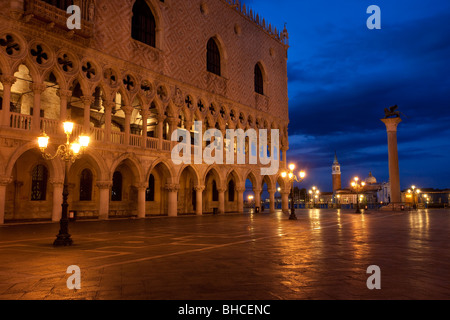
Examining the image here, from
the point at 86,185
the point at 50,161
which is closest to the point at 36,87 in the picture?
the point at 50,161

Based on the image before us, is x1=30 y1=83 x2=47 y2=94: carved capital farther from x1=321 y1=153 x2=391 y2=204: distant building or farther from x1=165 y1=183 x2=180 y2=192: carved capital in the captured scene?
x1=321 y1=153 x2=391 y2=204: distant building

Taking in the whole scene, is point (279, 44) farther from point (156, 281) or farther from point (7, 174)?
point (156, 281)

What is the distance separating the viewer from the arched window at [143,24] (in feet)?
75.0

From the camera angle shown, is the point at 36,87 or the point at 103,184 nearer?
the point at 36,87

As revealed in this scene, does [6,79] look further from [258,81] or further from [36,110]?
A: [258,81]

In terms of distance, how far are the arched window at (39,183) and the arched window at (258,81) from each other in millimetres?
20259

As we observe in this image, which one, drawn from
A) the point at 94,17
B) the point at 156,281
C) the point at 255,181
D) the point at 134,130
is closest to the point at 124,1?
the point at 94,17

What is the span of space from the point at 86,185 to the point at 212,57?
1413 cm

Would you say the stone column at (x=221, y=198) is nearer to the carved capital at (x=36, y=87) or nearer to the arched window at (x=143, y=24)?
the arched window at (x=143, y=24)

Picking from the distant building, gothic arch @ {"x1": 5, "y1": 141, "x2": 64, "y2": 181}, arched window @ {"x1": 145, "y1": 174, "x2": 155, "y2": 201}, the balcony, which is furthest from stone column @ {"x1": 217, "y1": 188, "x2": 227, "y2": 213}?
the distant building

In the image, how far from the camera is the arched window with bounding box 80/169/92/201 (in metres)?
21.8

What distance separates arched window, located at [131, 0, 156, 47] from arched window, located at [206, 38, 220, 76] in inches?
226

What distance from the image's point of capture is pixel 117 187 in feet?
78.2

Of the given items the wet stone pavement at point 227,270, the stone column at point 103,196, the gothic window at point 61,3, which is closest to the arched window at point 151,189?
the stone column at point 103,196
